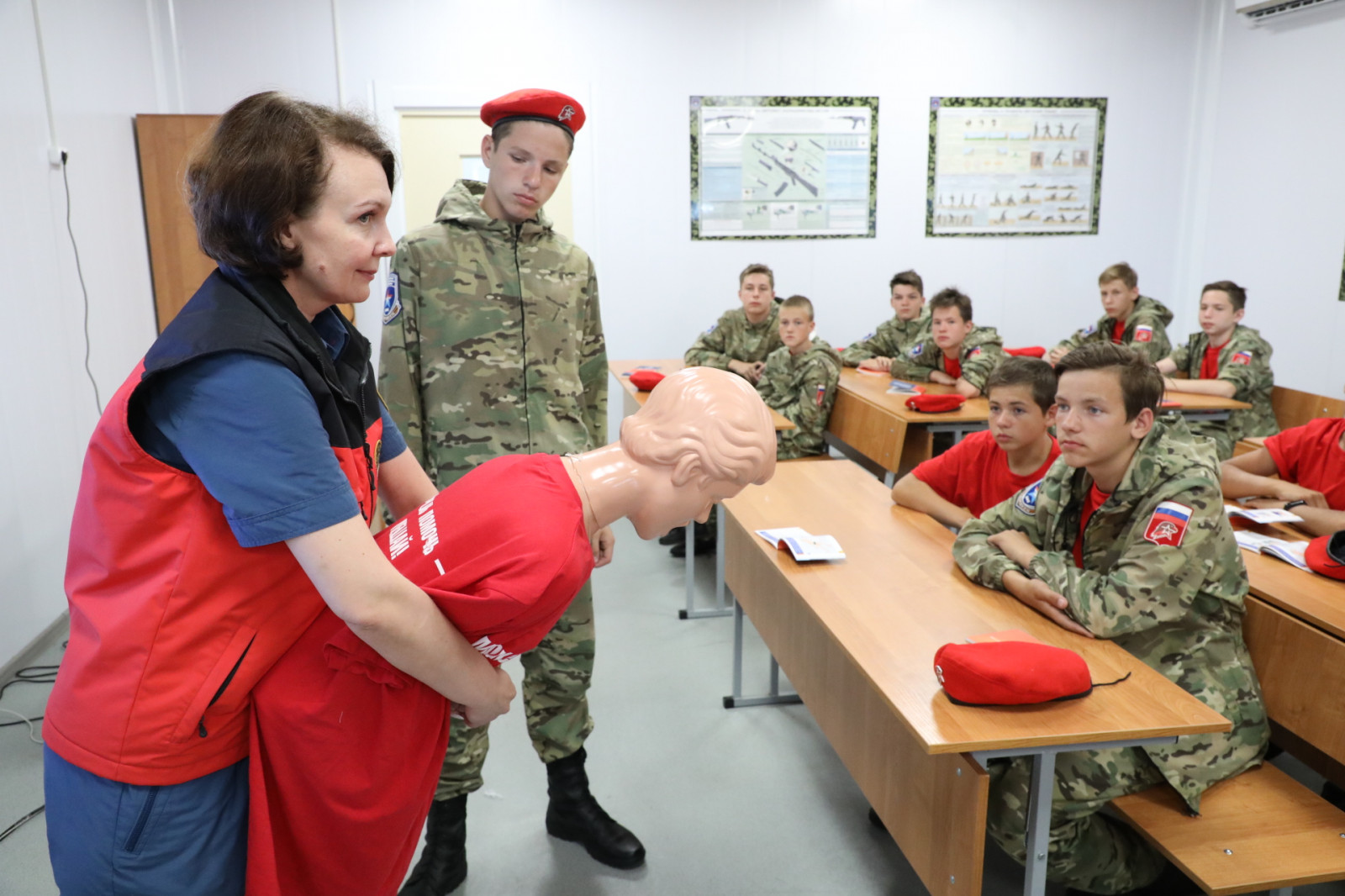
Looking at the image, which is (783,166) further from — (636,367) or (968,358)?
(968,358)

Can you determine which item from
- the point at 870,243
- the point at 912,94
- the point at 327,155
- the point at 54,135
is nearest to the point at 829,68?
the point at 912,94

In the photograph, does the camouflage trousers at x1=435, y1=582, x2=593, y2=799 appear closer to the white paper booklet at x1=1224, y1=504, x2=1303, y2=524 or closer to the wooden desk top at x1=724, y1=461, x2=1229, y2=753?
the wooden desk top at x1=724, y1=461, x2=1229, y2=753

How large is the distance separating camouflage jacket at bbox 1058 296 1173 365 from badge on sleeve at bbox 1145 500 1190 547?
13.0 feet

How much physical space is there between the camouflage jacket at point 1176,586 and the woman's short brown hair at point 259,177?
165 centimetres

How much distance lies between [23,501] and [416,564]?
120 inches

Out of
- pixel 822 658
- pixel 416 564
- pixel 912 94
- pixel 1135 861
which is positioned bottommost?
pixel 1135 861

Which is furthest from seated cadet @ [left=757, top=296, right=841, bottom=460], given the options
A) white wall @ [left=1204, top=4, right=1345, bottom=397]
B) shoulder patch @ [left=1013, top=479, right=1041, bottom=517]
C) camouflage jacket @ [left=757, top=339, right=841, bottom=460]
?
white wall @ [left=1204, top=4, right=1345, bottom=397]

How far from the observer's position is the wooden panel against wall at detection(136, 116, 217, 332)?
15.4 ft

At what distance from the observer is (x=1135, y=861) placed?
188cm

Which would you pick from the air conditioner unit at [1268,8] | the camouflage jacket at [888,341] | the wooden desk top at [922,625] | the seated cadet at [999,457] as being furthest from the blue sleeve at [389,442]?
the air conditioner unit at [1268,8]

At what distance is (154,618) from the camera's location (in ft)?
2.77

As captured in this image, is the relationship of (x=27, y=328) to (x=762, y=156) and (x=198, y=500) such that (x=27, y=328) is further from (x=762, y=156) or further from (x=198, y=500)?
(x=762, y=156)

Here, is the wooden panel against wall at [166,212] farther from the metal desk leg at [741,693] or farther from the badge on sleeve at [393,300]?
the metal desk leg at [741,693]

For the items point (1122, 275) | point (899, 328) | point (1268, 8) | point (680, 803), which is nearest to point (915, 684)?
point (680, 803)
